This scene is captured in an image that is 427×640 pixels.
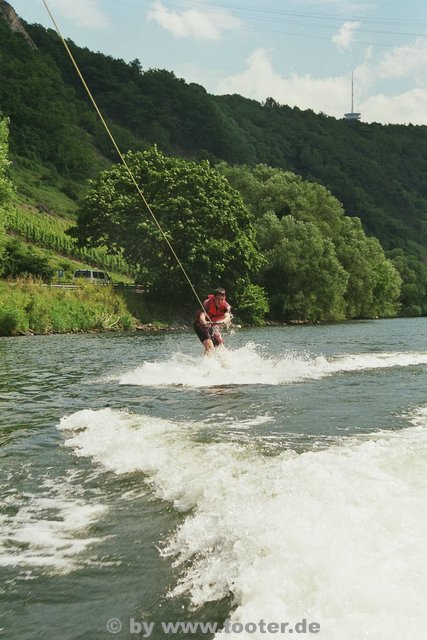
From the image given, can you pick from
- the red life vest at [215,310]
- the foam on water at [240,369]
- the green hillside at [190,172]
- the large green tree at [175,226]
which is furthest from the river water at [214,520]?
the large green tree at [175,226]

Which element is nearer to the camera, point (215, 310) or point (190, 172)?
point (215, 310)

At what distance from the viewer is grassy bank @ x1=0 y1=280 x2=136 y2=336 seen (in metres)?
35.4

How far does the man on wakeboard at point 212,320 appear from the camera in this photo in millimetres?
17859

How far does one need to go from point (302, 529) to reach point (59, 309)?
36.5 metres

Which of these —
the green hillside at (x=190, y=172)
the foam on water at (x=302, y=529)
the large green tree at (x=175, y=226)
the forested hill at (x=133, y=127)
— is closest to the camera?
the foam on water at (x=302, y=529)

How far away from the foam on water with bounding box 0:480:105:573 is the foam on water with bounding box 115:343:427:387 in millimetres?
9003

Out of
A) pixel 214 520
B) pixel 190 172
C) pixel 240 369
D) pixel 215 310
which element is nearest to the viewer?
pixel 214 520

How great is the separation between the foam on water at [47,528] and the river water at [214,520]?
0.06 ft

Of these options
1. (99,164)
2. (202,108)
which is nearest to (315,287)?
(99,164)

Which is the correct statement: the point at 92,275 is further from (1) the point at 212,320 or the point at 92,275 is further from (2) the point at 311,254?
(1) the point at 212,320

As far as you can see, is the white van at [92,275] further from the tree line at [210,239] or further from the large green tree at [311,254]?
the large green tree at [311,254]

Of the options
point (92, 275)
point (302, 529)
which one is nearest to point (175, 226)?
point (92, 275)

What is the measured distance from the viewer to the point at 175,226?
165 ft

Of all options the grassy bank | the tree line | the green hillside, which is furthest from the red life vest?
the tree line
